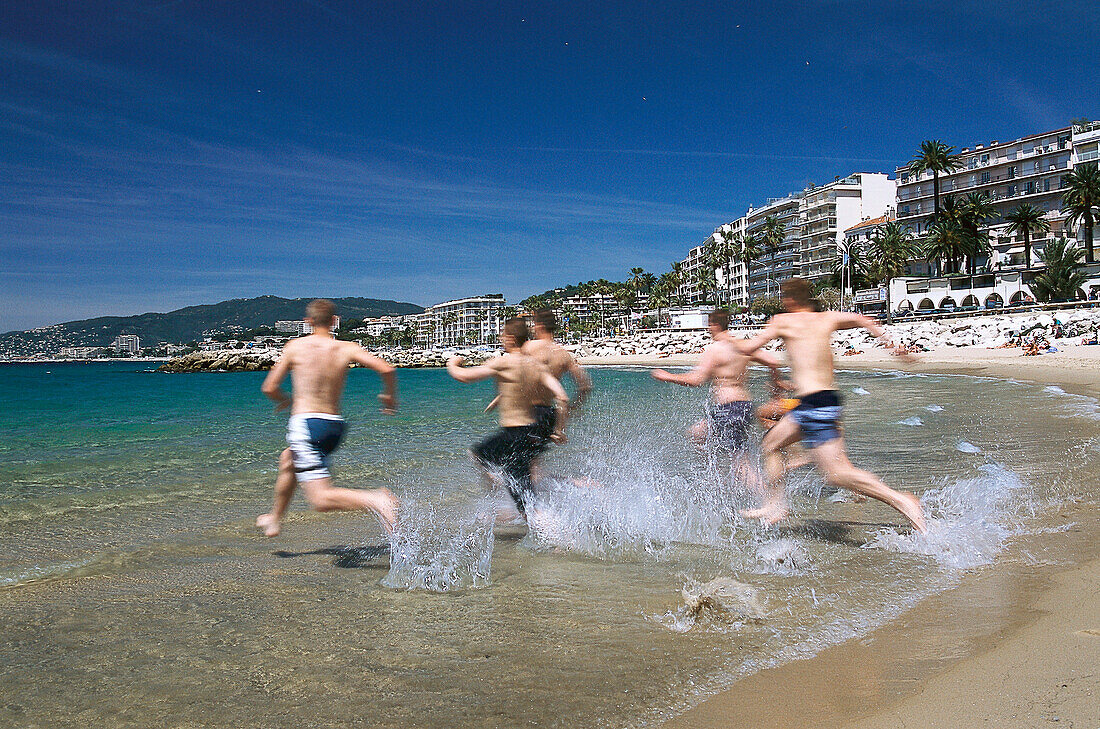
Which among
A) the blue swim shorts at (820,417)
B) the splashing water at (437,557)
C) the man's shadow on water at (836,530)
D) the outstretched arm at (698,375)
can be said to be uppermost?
the outstretched arm at (698,375)

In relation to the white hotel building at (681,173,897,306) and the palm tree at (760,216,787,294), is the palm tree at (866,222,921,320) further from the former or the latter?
the palm tree at (760,216,787,294)

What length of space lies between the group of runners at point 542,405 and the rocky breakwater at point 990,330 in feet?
111

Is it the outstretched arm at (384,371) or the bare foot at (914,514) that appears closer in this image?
the outstretched arm at (384,371)

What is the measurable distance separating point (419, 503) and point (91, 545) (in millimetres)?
2785

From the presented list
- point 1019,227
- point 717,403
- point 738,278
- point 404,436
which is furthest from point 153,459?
point 738,278

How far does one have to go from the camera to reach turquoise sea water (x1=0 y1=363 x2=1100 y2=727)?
300 centimetres

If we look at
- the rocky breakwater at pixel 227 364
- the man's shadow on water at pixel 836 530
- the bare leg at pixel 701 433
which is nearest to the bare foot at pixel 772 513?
the man's shadow on water at pixel 836 530

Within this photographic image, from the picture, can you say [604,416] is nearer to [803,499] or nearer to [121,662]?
[803,499]

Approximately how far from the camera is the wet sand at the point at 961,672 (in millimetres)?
2564

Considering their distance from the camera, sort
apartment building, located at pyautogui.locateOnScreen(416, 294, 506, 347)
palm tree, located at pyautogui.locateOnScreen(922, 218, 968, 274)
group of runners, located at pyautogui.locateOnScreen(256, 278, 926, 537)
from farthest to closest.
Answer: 1. apartment building, located at pyautogui.locateOnScreen(416, 294, 506, 347)
2. palm tree, located at pyautogui.locateOnScreen(922, 218, 968, 274)
3. group of runners, located at pyautogui.locateOnScreen(256, 278, 926, 537)

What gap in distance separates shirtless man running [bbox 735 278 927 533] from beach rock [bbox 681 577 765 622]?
1.16m

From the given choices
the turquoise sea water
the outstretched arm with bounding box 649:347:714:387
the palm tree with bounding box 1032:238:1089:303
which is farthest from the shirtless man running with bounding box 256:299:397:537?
the palm tree with bounding box 1032:238:1089:303

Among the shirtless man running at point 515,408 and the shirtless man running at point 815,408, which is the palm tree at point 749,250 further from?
the shirtless man running at point 515,408

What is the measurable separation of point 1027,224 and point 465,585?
3025 inches
